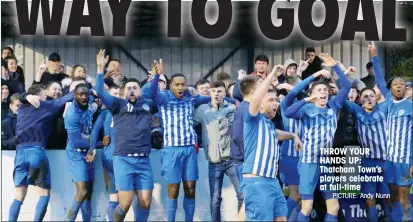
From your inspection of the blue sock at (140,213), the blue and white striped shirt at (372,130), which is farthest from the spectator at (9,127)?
the blue and white striped shirt at (372,130)

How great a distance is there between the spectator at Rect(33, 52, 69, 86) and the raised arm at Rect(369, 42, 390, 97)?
273 cm

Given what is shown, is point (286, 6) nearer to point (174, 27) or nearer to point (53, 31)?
point (174, 27)

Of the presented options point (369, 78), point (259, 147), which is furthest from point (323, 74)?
point (259, 147)

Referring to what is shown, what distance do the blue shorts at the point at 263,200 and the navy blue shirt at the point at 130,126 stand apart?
131 cm

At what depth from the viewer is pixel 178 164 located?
7848mm

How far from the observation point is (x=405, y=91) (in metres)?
8.16

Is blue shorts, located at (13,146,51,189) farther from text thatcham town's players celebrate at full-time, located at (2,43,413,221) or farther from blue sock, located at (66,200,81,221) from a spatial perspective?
blue sock, located at (66,200,81,221)

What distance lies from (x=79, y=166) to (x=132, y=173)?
51cm

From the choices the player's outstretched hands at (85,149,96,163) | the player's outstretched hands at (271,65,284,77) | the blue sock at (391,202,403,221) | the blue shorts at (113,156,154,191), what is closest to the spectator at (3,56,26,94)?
the player's outstretched hands at (85,149,96,163)

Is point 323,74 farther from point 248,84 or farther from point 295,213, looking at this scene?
point 248,84

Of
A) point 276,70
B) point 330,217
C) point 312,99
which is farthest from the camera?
point 330,217

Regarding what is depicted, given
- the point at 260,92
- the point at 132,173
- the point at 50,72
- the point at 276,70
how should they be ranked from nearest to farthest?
the point at 260,92 < the point at 276,70 < the point at 132,173 < the point at 50,72

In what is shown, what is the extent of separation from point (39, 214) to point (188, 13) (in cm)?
217

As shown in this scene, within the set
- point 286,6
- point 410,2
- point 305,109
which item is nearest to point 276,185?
point 305,109
